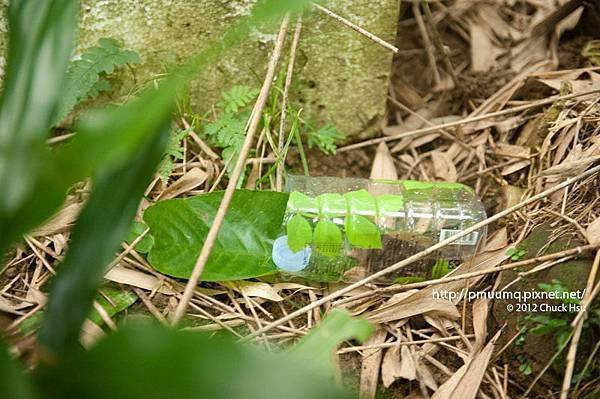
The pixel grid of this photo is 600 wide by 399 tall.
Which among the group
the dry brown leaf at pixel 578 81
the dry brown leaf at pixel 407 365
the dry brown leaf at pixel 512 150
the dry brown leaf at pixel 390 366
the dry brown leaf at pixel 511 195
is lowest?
the dry brown leaf at pixel 390 366

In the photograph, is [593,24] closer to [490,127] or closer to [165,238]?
[490,127]

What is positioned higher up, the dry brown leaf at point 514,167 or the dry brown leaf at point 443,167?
the dry brown leaf at point 514,167

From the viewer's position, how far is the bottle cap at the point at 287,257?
1.40 metres

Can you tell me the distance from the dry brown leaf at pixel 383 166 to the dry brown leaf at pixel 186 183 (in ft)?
1.42

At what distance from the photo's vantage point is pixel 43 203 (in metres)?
0.55

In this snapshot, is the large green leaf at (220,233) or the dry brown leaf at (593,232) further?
the large green leaf at (220,233)

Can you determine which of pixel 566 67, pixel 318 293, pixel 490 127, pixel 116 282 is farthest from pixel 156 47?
pixel 566 67

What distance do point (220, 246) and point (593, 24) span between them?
3.88 feet

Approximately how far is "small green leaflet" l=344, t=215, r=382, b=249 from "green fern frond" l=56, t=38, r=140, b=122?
590 millimetres

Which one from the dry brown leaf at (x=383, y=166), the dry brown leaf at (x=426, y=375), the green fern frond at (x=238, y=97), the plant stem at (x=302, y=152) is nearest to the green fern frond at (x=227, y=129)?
the green fern frond at (x=238, y=97)

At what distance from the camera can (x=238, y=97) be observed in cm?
152

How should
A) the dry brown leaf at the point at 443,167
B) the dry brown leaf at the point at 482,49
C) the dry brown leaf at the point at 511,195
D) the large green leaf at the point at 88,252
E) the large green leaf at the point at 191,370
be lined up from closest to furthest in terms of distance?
the large green leaf at the point at 191,370
the large green leaf at the point at 88,252
the dry brown leaf at the point at 511,195
the dry brown leaf at the point at 443,167
the dry brown leaf at the point at 482,49

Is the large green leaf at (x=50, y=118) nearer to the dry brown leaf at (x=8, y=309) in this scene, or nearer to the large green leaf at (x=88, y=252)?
the large green leaf at (x=88, y=252)

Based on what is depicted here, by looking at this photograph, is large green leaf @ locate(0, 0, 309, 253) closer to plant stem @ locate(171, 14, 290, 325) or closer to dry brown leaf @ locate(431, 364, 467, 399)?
plant stem @ locate(171, 14, 290, 325)
